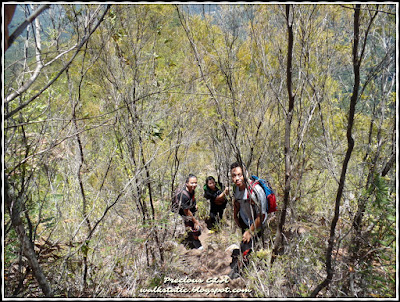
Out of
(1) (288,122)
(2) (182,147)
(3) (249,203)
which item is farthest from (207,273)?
(1) (288,122)

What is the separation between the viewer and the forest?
1757 mm

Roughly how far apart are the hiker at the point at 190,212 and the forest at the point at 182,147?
200 mm

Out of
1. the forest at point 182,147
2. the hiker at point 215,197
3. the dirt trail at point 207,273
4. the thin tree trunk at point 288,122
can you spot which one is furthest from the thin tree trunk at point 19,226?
the hiker at point 215,197

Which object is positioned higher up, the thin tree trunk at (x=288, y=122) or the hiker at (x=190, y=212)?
the thin tree trunk at (x=288, y=122)

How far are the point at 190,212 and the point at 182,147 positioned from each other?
3.72ft

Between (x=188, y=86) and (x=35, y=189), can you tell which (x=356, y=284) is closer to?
(x=35, y=189)

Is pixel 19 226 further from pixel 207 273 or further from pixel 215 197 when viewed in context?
pixel 215 197

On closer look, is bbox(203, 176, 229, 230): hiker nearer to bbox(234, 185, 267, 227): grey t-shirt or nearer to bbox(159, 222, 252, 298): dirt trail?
bbox(159, 222, 252, 298): dirt trail

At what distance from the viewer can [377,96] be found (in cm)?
285

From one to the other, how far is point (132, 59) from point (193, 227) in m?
2.86

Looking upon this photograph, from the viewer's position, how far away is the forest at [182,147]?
1757 mm

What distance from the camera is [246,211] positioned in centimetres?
294

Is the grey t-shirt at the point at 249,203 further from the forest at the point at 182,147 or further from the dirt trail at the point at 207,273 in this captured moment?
the dirt trail at the point at 207,273

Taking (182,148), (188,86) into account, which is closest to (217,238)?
(182,148)
